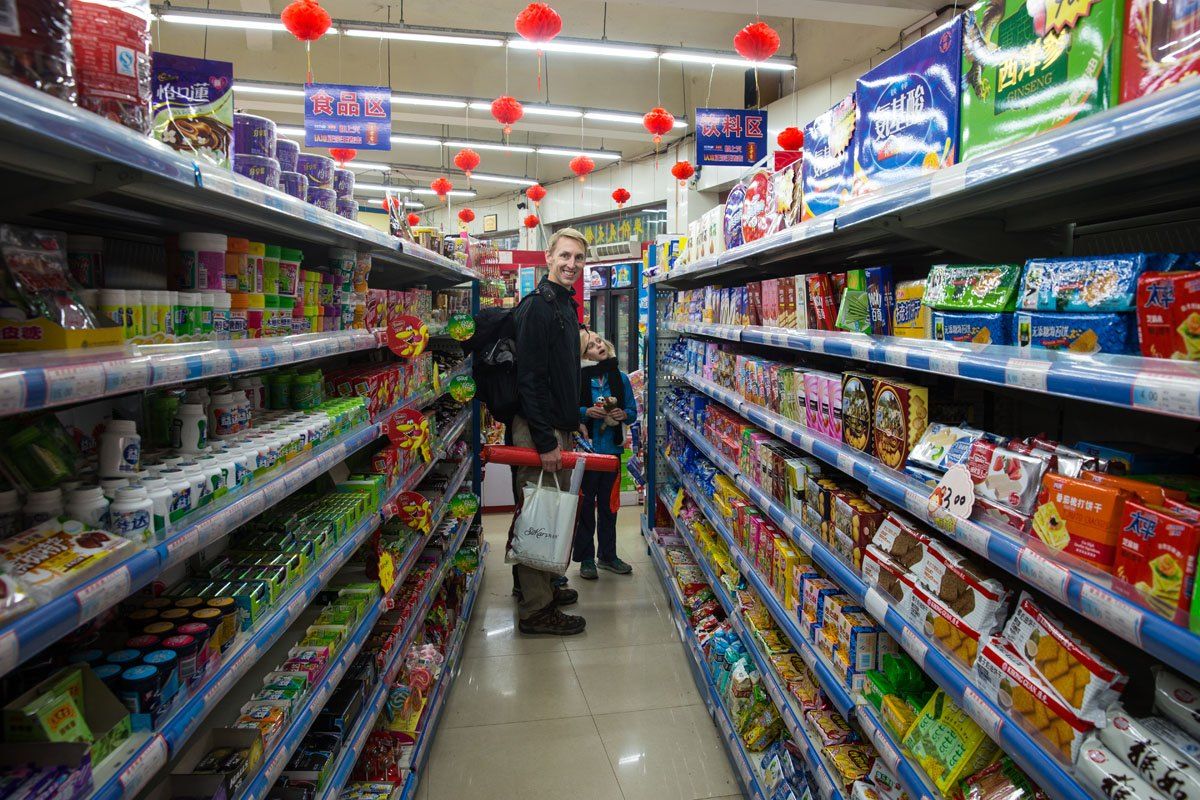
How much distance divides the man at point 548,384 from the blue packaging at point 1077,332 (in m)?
2.73

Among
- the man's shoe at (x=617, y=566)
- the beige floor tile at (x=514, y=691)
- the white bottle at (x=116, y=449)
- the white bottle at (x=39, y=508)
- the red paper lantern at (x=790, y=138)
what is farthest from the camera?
the red paper lantern at (x=790, y=138)

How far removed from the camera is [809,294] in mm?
2561

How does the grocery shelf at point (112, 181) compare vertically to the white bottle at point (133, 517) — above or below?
above

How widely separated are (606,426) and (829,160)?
3051 millimetres

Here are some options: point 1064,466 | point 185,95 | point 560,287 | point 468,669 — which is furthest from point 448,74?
point 1064,466

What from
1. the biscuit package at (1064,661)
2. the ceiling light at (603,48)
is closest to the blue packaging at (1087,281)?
the biscuit package at (1064,661)

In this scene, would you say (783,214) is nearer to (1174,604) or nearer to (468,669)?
(1174,604)

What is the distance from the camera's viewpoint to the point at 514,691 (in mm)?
3695

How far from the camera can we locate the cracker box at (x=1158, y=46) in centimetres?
102

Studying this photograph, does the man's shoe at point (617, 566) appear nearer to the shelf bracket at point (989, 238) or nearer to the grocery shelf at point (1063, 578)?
the grocery shelf at point (1063, 578)

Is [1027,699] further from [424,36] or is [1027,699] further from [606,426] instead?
[424,36]

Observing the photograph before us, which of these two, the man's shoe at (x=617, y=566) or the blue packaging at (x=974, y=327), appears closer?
the blue packaging at (x=974, y=327)

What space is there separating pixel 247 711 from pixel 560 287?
9.29ft

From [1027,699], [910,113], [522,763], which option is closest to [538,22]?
[910,113]
